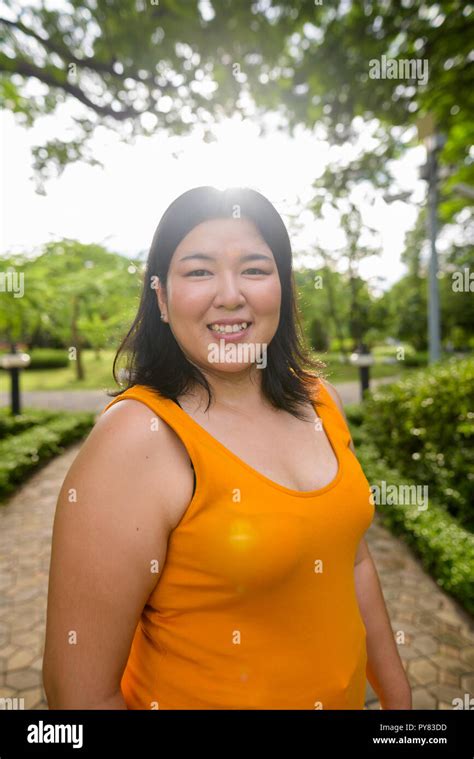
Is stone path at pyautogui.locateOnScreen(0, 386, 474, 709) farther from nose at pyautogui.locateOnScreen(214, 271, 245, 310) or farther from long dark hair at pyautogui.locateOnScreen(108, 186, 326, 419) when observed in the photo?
nose at pyautogui.locateOnScreen(214, 271, 245, 310)

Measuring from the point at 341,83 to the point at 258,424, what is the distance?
438cm

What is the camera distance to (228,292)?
4.02 ft

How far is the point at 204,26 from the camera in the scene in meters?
4.02

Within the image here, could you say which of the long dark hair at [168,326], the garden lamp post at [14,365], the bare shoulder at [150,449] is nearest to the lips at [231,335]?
the long dark hair at [168,326]

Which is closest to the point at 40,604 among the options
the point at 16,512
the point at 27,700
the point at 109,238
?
the point at 27,700

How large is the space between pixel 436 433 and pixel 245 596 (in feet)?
17.9

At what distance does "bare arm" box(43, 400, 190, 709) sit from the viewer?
99 centimetres

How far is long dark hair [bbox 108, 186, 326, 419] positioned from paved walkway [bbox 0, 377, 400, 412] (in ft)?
48.8

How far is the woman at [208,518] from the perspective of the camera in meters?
1.01

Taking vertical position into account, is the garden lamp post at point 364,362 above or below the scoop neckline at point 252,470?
above

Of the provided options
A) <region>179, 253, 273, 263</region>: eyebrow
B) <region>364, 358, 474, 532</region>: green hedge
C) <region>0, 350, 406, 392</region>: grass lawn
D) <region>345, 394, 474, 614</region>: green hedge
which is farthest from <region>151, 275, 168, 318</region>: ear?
<region>0, 350, 406, 392</region>: grass lawn

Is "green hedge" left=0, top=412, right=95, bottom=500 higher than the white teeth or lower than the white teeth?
lower

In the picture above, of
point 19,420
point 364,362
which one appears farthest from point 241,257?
point 19,420

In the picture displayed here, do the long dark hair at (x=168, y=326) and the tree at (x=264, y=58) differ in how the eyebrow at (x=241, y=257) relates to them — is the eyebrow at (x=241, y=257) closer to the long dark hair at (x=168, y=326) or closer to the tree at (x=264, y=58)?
the long dark hair at (x=168, y=326)
